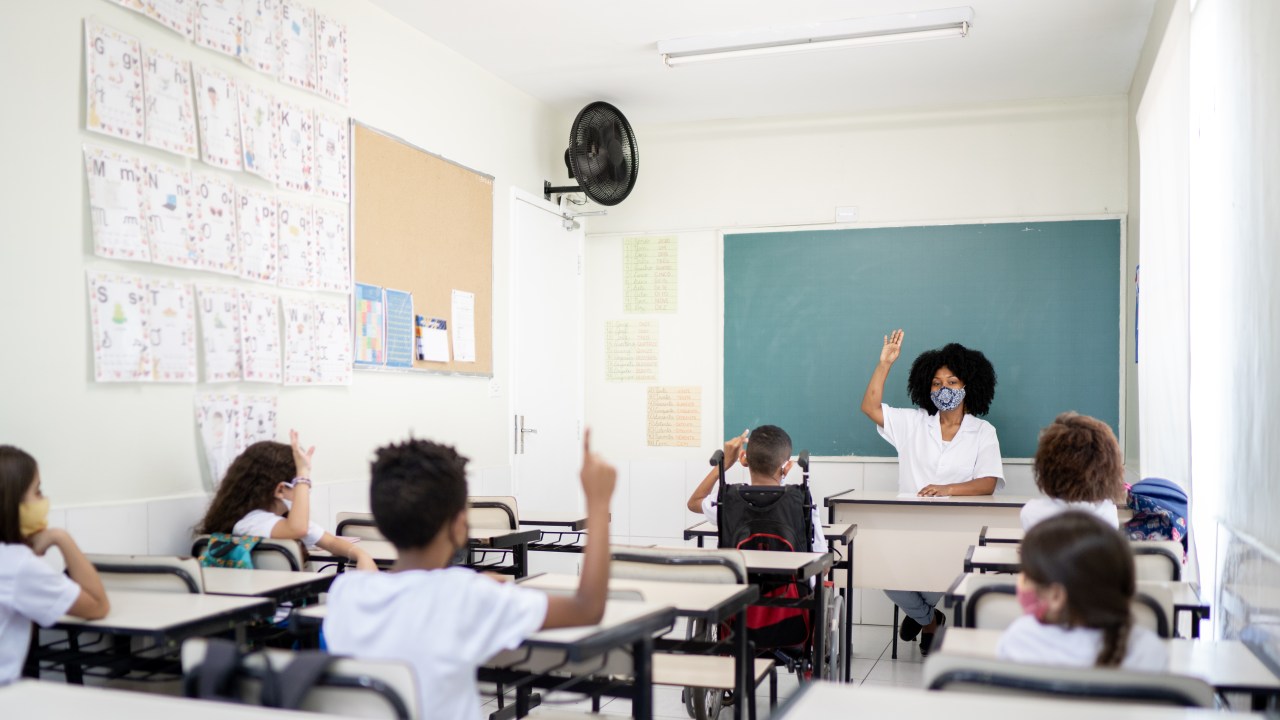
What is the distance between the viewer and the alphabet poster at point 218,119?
3582 mm

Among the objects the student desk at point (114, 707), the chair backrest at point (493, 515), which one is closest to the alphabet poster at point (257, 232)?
the chair backrest at point (493, 515)

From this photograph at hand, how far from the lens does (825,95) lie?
19.6 feet

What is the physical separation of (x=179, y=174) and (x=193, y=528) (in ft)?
3.69

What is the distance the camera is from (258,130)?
386 cm

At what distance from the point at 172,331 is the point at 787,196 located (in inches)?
150

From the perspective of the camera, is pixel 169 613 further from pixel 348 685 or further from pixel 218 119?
pixel 218 119

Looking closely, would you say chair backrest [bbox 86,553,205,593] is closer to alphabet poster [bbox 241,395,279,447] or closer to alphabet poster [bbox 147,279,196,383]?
alphabet poster [bbox 147,279,196,383]

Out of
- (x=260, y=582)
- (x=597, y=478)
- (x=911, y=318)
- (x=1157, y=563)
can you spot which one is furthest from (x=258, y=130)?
(x=911, y=318)

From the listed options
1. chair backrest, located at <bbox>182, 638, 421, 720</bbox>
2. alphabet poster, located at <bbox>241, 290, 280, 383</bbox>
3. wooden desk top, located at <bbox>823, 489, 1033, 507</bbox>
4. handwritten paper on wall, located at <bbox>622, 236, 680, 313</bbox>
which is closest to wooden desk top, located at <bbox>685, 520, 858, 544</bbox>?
wooden desk top, located at <bbox>823, 489, 1033, 507</bbox>

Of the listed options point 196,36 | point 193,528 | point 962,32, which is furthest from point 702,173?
point 193,528

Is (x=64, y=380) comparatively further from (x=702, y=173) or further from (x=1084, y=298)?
(x=1084, y=298)

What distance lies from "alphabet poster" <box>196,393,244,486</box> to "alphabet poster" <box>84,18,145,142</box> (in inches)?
→ 34.4

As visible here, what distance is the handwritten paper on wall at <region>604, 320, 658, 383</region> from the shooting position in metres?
6.55

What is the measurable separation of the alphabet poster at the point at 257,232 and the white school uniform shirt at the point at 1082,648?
294 cm
